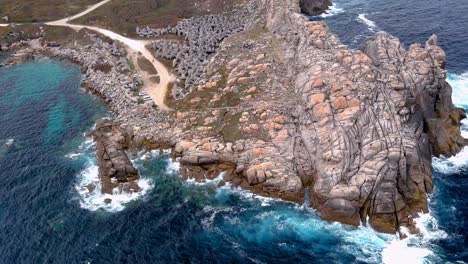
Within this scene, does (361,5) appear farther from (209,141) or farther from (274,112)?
(209,141)

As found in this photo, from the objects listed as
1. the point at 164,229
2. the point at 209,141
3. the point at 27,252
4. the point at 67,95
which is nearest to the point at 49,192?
the point at 27,252

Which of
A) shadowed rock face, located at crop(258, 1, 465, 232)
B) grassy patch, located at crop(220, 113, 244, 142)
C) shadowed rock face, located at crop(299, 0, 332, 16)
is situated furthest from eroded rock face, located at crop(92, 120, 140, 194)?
shadowed rock face, located at crop(299, 0, 332, 16)

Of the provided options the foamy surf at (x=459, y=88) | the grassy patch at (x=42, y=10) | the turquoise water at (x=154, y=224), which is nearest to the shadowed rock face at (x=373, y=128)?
the turquoise water at (x=154, y=224)

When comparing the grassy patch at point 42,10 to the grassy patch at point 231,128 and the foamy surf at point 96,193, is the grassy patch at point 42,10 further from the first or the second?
the grassy patch at point 231,128

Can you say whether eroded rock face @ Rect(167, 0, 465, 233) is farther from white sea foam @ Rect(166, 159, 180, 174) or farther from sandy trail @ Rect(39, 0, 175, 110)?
sandy trail @ Rect(39, 0, 175, 110)

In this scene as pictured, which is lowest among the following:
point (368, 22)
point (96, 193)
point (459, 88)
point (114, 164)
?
point (96, 193)

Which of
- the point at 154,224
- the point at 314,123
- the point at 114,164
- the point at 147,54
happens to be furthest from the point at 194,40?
the point at 154,224

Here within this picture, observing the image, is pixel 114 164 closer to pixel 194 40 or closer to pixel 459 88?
pixel 194 40
